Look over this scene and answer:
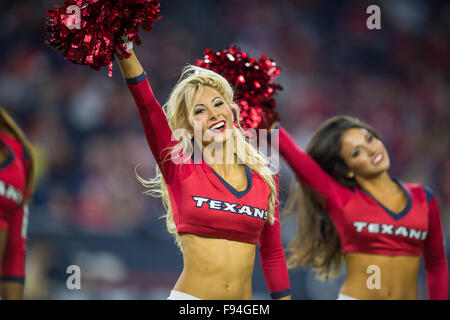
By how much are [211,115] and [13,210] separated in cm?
114

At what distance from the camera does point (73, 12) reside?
259cm

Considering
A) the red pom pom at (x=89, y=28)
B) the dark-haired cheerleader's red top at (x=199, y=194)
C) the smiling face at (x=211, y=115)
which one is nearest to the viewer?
the red pom pom at (x=89, y=28)

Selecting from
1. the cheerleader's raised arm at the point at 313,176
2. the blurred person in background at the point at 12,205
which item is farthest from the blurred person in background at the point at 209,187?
the blurred person in background at the point at 12,205

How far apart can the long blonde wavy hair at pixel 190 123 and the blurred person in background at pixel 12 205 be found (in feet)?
2.24

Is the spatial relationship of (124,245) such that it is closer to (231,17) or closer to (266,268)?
(266,268)

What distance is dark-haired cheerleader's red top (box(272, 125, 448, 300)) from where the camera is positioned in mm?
3629

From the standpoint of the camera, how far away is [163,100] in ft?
12.7

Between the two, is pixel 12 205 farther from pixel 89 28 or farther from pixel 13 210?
pixel 89 28

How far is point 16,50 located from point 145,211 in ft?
8.26

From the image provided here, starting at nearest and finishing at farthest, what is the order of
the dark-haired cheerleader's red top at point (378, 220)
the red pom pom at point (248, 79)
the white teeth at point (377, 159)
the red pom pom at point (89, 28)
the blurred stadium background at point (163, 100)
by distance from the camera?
1. the red pom pom at point (89, 28)
2. the red pom pom at point (248, 79)
3. the dark-haired cheerleader's red top at point (378, 220)
4. the white teeth at point (377, 159)
5. the blurred stadium background at point (163, 100)

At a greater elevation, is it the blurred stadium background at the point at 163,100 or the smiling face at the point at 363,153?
the blurred stadium background at the point at 163,100

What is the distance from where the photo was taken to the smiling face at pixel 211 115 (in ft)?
9.57

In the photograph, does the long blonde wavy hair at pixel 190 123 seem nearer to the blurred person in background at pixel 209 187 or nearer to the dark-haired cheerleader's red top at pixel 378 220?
the blurred person in background at pixel 209 187
